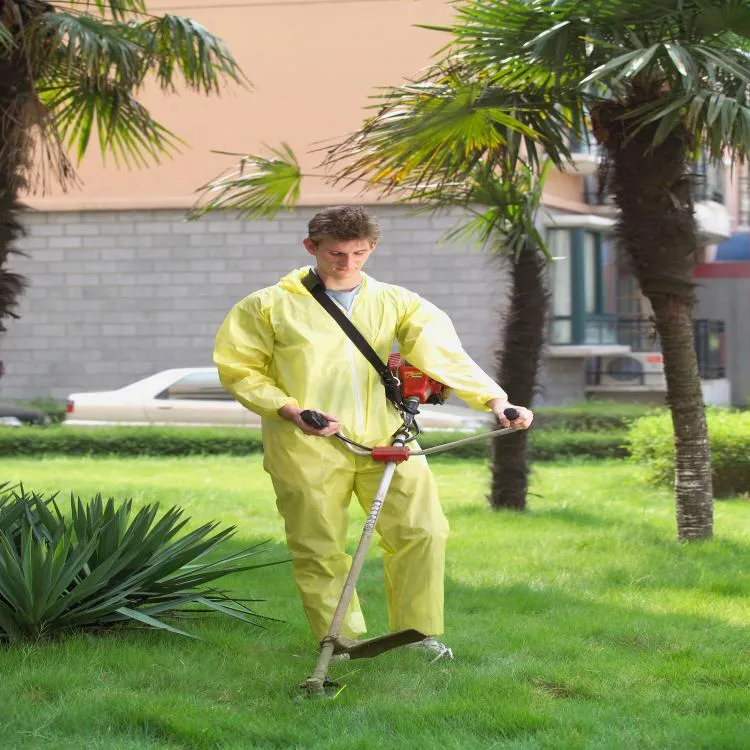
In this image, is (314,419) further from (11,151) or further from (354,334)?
(11,151)

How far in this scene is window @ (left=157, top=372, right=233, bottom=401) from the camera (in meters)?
19.0

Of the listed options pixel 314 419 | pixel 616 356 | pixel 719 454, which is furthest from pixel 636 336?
pixel 314 419

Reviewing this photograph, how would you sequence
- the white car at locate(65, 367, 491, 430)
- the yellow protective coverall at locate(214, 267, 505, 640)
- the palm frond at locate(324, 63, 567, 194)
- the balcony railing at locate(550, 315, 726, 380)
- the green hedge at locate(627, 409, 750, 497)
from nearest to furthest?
1. the yellow protective coverall at locate(214, 267, 505, 640)
2. the palm frond at locate(324, 63, 567, 194)
3. the green hedge at locate(627, 409, 750, 497)
4. the white car at locate(65, 367, 491, 430)
5. the balcony railing at locate(550, 315, 726, 380)

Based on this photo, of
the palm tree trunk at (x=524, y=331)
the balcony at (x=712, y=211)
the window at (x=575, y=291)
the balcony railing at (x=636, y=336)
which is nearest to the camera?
the palm tree trunk at (x=524, y=331)

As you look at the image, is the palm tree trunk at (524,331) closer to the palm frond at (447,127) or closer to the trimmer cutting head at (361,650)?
the palm frond at (447,127)

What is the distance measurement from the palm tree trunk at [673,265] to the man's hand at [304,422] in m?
4.43

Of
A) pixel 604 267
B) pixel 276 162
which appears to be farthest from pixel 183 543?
pixel 604 267

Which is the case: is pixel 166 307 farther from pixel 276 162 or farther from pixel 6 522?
pixel 6 522

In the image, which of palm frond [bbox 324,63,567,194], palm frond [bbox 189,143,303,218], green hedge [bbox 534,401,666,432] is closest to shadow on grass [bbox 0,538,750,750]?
palm frond [bbox 324,63,567,194]

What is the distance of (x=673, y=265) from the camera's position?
29.3ft

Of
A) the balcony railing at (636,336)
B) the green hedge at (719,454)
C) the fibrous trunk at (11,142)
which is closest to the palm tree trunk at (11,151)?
the fibrous trunk at (11,142)

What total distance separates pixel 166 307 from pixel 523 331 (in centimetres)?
1389

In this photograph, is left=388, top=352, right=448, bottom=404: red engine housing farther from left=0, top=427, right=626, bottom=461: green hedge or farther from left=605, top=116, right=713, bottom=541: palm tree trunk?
left=0, top=427, right=626, bottom=461: green hedge

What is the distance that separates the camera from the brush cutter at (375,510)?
4.83 m
